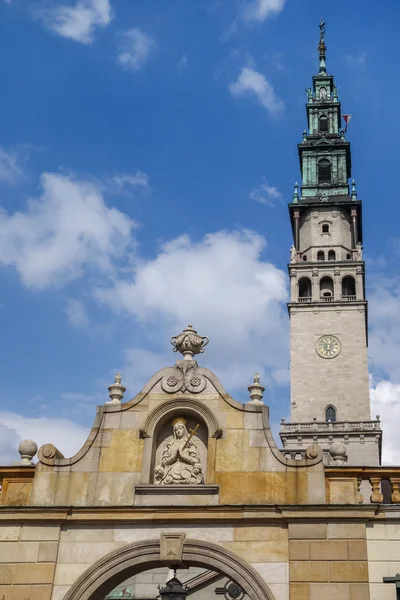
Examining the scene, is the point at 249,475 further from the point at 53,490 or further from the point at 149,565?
the point at 53,490

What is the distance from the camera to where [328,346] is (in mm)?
67500

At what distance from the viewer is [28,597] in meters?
16.9

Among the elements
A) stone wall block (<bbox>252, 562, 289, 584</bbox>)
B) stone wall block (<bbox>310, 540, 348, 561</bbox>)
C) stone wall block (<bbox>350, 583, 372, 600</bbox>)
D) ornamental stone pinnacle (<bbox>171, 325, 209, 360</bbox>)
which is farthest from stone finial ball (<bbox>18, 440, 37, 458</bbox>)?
stone wall block (<bbox>350, 583, 372, 600</bbox>)

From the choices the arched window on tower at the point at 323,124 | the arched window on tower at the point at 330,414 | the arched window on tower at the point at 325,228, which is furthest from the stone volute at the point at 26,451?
the arched window on tower at the point at 323,124

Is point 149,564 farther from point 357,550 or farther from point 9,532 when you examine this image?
point 357,550

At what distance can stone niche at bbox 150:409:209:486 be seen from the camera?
1809 cm

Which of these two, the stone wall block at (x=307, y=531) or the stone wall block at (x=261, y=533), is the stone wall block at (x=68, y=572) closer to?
the stone wall block at (x=261, y=533)

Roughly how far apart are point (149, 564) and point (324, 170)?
222 ft

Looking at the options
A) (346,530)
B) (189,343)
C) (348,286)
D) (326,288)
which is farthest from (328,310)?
(346,530)

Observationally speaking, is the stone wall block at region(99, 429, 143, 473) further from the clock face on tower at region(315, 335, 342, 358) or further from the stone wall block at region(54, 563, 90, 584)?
the clock face on tower at region(315, 335, 342, 358)

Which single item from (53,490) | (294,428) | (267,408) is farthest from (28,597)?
(294,428)

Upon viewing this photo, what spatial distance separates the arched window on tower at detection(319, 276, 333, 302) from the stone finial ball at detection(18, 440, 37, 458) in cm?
5354

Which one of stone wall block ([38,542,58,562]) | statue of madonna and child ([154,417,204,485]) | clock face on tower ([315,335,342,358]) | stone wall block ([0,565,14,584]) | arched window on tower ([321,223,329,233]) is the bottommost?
stone wall block ([0,565,14,584])

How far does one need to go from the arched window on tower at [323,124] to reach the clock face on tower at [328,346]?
89.6 ft
